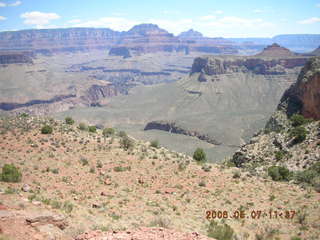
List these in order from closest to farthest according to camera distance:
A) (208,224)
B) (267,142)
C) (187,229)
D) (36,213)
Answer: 1. (36,213)
2. (187,229)
3. (208,224)
4. (267,142)

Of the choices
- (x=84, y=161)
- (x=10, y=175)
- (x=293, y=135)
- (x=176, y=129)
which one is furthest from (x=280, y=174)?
(x=176, y=129)

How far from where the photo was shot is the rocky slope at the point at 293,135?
32.0m

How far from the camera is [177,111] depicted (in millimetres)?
152875

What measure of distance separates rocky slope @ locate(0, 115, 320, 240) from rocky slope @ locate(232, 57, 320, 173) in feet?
33.6

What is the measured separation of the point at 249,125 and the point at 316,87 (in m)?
63.6

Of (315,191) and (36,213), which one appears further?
(315,191)

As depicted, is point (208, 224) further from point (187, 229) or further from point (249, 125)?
point (249, 125)

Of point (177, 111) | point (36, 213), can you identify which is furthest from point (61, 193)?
point (177, 111)

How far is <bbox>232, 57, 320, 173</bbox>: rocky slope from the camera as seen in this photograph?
32.0 metres

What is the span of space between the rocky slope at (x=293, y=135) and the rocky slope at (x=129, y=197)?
1026cm

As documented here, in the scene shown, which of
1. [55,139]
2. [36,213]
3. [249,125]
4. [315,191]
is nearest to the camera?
[36,213]


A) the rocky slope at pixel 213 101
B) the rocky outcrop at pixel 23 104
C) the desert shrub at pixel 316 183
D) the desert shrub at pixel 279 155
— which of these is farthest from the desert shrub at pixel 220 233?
the rocky outcrop at pixel 23 104

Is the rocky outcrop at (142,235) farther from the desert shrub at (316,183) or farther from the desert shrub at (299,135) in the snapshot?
the desert shrub at (299,135)

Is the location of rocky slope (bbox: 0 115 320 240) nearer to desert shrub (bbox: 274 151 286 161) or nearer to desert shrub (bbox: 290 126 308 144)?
desert shrub (bbox: 274 151 286 161)
